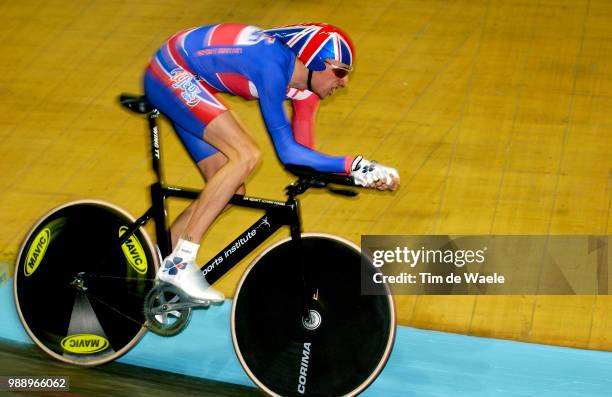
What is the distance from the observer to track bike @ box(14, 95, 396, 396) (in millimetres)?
4527

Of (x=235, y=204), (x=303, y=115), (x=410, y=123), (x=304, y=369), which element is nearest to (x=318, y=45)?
(x=303, y=115)

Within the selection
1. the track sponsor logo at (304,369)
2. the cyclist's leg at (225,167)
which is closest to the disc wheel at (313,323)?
the track sponsor logo at (304,369)

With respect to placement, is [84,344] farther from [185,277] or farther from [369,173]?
[369,173]

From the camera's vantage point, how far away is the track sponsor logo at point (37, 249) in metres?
4.96

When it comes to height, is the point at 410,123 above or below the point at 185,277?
below

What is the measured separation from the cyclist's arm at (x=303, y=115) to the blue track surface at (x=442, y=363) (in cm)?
129

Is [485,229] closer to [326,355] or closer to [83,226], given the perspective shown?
[326,355]

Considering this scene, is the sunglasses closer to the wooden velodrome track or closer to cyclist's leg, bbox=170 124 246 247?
cyclist's leg, bbox=170 124 246 247

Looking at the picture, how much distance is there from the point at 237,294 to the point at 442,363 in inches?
46.0

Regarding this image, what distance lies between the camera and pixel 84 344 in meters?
4.96

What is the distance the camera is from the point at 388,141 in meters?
6.98

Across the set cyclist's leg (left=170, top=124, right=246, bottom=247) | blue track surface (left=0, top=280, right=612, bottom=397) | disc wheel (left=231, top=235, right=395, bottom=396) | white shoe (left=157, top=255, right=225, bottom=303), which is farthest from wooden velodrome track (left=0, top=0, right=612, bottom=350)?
white shoe (left=157, top=255, right=225, bottom=303)

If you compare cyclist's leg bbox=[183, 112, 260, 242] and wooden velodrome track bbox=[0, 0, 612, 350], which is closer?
cyclist's leg bbox=[183, 112, 260, 242]

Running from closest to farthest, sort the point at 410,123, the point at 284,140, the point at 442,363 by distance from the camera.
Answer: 1. the point at 284,140
2. the point at 442,363
3. the point at 410,123
